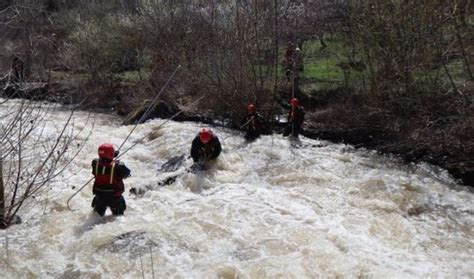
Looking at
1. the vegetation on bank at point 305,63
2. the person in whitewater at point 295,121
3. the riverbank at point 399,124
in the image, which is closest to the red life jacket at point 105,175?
the vegetation on bank at point 305,63

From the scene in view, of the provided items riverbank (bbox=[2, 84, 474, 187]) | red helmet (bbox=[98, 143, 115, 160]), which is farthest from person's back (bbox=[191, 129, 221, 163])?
riverbank (bbox=[2, 84, 474, 187])

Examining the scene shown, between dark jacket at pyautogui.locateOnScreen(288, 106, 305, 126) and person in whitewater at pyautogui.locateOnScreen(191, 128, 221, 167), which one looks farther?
dark jacket at pyautogui.locateOnScreen(288, 106, 305, 126)

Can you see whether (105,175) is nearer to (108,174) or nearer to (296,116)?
(108,174)

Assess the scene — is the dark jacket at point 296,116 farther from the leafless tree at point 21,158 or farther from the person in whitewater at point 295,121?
the leafless tree at point 21,158

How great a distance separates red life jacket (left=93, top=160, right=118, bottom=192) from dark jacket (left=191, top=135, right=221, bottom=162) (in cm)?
273

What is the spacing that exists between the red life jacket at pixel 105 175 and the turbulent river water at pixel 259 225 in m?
0.49

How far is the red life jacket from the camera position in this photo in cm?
675

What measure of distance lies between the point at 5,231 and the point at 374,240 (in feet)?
16.0

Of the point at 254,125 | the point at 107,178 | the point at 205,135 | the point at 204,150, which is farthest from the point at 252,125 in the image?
the point at 107,178

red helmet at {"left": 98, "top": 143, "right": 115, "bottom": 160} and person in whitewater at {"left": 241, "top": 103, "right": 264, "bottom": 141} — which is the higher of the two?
red helmet at {"left": 98, "top": 143, "right": 115, "bottom": 160}

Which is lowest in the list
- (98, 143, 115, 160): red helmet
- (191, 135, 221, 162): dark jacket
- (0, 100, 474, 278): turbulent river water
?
(0, 100, 474, 278): turbulent river water

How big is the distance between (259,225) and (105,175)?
7.18 feet

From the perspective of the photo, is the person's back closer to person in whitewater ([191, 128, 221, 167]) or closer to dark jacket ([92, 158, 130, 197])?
person in whitewater ([191, 128, 221, 167])

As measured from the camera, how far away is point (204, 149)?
9.55 m
